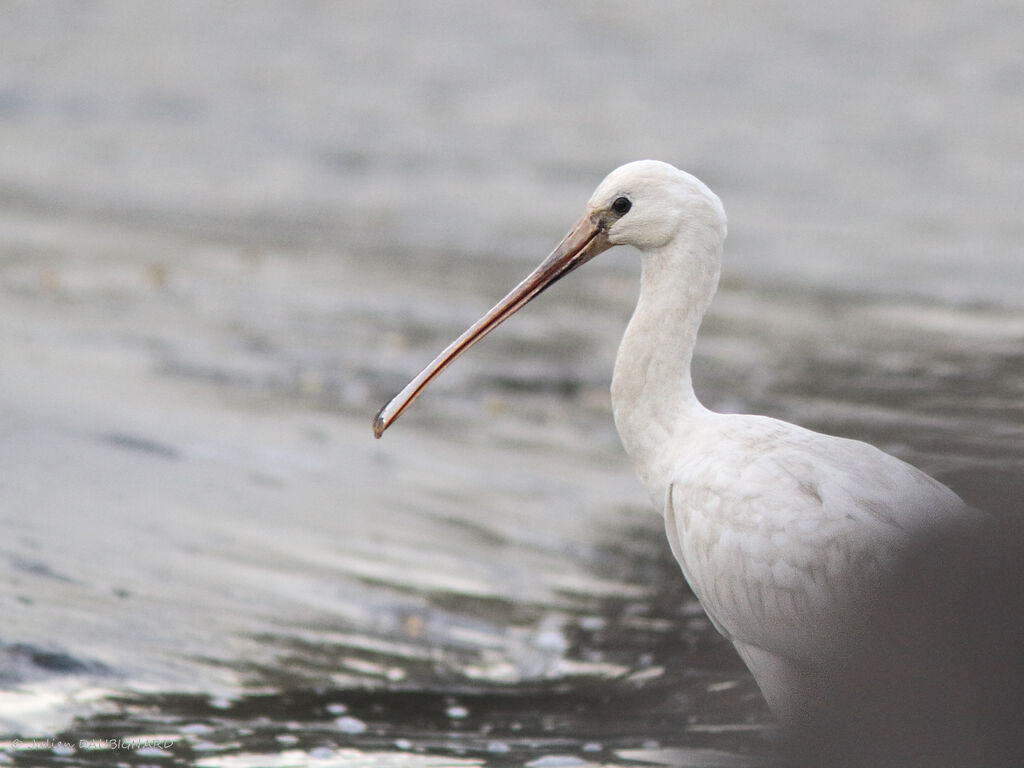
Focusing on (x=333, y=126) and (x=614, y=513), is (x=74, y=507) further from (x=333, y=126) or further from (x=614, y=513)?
(x=333, y=126)

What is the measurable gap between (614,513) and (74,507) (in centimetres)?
282

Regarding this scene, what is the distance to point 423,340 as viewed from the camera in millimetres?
12297

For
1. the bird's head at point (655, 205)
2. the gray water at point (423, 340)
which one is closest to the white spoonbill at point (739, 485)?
the bird's head at point (655, 205)

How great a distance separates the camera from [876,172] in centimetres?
1944

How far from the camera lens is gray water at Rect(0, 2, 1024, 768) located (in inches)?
263

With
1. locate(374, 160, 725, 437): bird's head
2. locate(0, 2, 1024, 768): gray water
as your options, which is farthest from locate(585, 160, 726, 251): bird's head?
locate(0, 2, 1024, 768): gray water

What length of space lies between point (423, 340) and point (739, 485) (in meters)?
7.10

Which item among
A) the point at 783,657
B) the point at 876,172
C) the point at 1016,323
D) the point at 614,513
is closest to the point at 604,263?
the point at 1016,323

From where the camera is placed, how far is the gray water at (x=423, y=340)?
6.69 metres

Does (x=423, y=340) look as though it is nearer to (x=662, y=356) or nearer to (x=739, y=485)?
(x=662, y=356)

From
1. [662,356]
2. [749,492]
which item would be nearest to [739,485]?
[749,492]

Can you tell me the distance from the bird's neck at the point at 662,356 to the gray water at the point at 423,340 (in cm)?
103

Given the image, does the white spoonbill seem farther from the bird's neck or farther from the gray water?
the gray water

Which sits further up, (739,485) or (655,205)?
(655,205)
